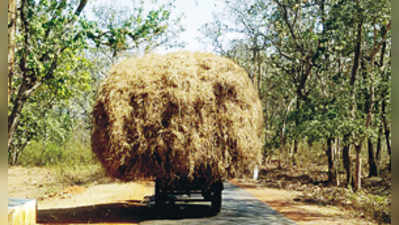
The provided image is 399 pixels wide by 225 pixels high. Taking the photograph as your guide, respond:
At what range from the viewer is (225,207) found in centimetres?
1219

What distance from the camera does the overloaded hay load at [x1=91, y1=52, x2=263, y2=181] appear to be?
9.21 m

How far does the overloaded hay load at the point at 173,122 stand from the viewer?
921cm

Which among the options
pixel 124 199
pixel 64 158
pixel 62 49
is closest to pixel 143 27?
pixel 62 49

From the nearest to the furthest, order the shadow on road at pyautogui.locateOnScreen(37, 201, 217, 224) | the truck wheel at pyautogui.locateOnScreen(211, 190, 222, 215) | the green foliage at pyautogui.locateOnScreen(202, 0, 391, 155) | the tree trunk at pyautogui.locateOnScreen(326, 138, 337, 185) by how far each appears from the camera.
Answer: the shadow on road at pyautogui.locateOnScreen(37, 201, 217, 224)
the truck wheel at pyautogui.locateOnScreen(211, 190, 222, 215)
the green foliage at pyautogui.locateOnScreen(202, 0, 391, 155)
the tree trunk at pyautogui.locateOnScreen(326, 138, 337, 185)

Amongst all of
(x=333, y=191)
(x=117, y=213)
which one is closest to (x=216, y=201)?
(x=117, y=213)

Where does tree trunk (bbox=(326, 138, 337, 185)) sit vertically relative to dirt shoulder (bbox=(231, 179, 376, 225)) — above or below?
above

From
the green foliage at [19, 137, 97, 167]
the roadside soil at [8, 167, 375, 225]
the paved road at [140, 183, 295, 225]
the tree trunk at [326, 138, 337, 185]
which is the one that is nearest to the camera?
the paved road at [140, 183, 295, 225]

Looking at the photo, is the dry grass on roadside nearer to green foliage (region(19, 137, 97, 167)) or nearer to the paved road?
the paved road

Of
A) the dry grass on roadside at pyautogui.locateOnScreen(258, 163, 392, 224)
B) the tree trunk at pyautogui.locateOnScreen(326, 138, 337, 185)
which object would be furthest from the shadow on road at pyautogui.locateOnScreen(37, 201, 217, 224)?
the tree trunk at pyautogui.locateOnScreen(326, 138, 337, 185)

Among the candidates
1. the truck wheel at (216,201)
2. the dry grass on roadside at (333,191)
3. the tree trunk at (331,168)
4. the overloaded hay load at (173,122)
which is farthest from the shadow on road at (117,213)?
the tree trunk at (331,168)

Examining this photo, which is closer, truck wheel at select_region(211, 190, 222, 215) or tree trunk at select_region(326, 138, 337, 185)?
truck wheel at select_region(211, 190, 222, 215)

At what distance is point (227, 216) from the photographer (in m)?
10.5

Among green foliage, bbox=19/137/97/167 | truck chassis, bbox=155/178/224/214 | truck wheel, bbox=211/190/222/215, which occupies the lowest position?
truck wheel, bbox=211/190/222/215

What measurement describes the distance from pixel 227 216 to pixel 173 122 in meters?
2.87
